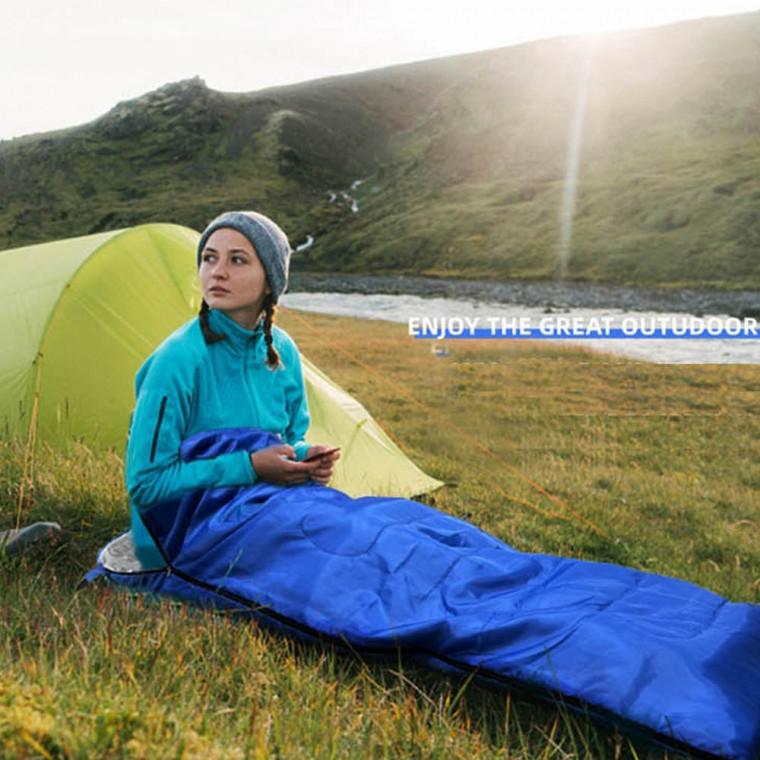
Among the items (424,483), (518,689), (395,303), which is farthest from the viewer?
(395,303)

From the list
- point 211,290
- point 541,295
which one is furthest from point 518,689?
point 541,295

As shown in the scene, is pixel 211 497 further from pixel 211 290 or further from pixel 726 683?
pixel 726 683

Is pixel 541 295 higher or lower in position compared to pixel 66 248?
lower

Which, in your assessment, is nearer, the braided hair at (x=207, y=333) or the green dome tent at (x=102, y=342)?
the braided hair at (x=207, y=333)

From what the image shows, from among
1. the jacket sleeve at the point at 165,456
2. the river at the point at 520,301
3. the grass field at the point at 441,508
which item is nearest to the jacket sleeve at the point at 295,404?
the jacket sleeve at the point at 165,456

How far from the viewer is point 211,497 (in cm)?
392

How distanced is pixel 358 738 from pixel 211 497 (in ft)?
5.51

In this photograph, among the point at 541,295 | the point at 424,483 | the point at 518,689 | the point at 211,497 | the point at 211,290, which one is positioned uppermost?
the point at 211,290

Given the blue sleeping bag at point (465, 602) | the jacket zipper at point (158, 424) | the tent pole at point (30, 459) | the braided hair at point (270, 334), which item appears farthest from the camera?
the tent pole at point (30, 459)

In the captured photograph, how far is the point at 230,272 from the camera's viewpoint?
407 centimetres

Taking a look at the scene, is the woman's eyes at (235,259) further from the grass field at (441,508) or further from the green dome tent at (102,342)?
the green dome tent at (102,342)

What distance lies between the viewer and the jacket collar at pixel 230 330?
4109 millimetres

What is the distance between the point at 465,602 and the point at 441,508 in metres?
3.88

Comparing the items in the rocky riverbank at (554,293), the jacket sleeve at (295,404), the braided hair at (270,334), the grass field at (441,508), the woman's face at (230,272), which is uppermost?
the woman's face at (230,272)
